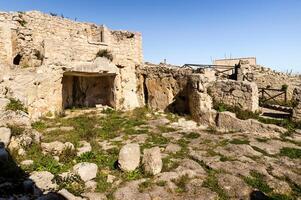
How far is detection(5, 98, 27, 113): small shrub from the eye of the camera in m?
10.7

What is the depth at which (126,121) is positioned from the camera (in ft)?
44.6

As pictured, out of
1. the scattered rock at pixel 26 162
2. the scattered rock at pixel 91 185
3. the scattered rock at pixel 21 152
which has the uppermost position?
the scattered rock at pixel 21 152

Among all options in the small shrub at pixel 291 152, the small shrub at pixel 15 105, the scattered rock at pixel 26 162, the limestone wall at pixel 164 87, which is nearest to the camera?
the scattered rock at pixel 26 162

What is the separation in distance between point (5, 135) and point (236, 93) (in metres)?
8.99

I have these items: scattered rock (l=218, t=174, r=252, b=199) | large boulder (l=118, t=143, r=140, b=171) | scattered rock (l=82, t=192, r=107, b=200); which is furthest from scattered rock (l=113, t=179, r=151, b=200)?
scattered rock (l=218, t=174, r=252, b=199)

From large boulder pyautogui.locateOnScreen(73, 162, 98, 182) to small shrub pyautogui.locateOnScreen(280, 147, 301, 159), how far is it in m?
5.60

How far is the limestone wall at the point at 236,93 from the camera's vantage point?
1244 cm

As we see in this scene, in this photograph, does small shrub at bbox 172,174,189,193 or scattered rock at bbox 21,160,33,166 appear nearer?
small shrub at bbox 172,174,189,193

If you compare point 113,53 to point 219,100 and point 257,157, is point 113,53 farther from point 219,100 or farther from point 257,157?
point 257,157

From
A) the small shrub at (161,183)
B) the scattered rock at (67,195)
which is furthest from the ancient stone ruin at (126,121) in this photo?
the small shrub at (161,183)

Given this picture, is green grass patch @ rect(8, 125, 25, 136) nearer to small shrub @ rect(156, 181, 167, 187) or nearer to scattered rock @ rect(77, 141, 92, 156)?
scattered rock @ rect(77, 141, 92, 156)

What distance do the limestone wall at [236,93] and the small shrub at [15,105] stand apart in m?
7.86

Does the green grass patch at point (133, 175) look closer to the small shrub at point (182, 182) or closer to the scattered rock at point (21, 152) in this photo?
the small shrub at point (182, 182)

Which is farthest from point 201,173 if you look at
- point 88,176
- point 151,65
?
point 151,65
